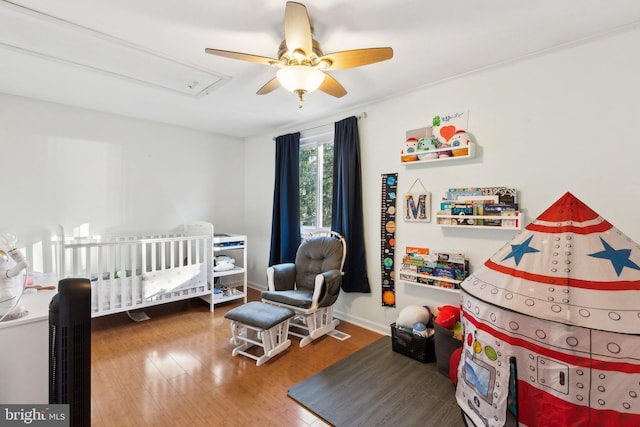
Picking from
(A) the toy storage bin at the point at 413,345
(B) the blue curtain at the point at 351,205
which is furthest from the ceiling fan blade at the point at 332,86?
(A) the toy storage bin at the point at 413,345

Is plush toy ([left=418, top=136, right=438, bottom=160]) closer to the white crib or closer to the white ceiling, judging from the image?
the white ceiling

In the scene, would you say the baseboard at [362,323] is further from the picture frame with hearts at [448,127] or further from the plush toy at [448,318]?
the picture frame with hearts at [448,127]

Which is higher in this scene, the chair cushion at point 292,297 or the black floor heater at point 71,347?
the black floor heater at point 71,347

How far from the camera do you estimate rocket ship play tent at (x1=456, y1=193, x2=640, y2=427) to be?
1.01 m

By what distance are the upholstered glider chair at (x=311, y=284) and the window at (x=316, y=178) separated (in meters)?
0.39

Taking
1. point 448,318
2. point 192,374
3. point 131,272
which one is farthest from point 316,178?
point 192,374

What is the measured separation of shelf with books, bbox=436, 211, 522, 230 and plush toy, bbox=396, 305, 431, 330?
0.76m

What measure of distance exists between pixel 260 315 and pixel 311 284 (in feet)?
2.73

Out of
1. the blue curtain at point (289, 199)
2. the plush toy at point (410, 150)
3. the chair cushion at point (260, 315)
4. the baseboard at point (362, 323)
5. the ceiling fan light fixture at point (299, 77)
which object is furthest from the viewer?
the blue curtain at point (289, 199)

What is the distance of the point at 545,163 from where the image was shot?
6.86ft

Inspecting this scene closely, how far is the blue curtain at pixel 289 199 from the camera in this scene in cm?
378

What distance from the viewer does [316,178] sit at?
3.74 metres

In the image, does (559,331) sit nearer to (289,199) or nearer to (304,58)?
(304,58)

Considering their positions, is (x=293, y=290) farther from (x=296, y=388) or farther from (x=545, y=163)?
(x=545, y=163)
